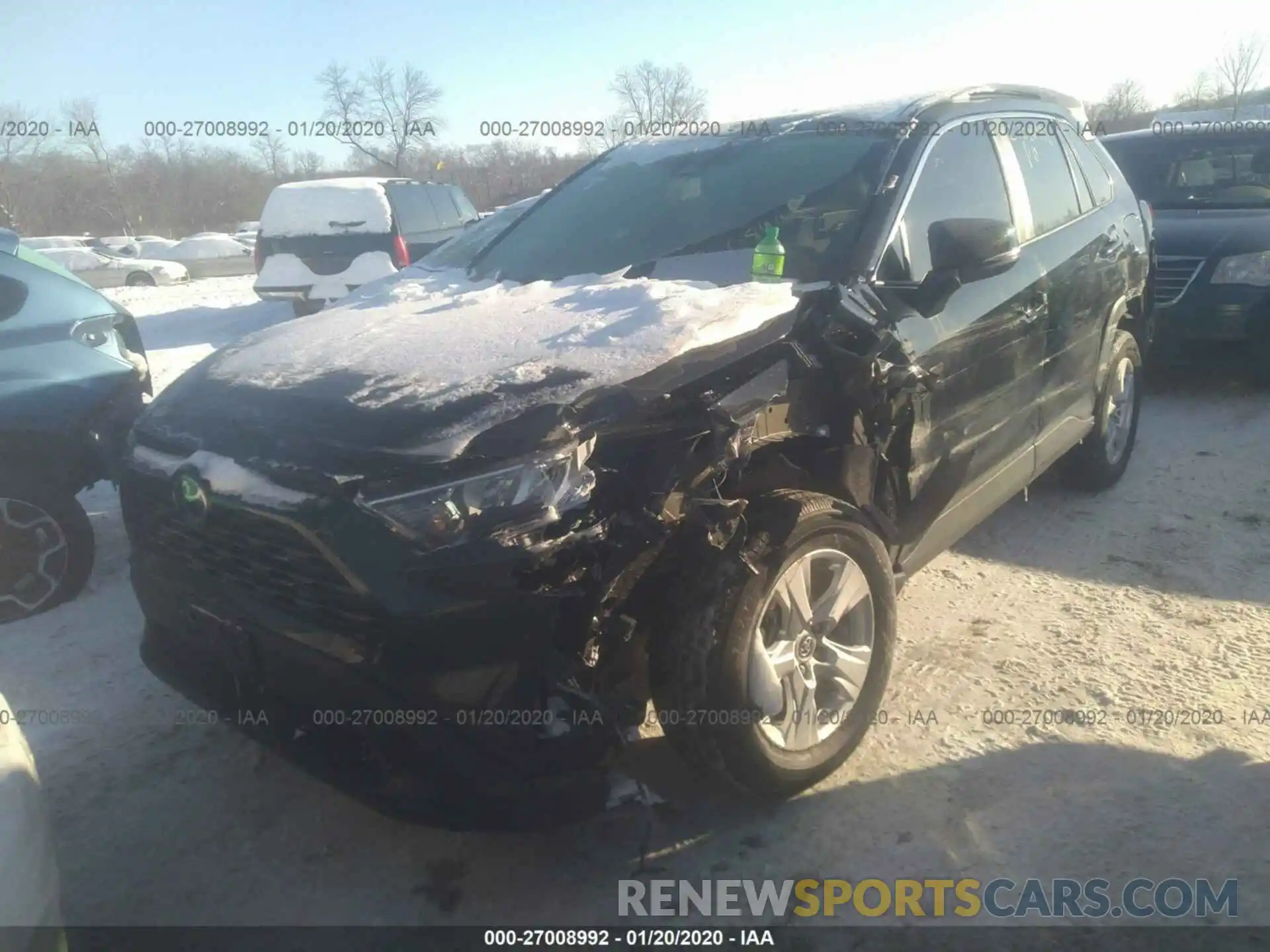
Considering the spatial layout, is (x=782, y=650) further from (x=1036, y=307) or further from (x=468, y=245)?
(x=468, y=245)

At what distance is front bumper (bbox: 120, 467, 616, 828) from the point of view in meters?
2.01

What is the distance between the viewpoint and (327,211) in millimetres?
10617

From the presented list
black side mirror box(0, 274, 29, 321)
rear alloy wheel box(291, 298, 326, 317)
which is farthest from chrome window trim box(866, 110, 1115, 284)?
rear alloy wheel box(291, 298, 326, 317)

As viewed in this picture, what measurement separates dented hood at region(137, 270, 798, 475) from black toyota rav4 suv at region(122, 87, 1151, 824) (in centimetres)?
1

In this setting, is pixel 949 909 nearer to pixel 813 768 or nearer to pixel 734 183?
pixel 813 768

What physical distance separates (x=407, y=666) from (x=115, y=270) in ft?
69.4

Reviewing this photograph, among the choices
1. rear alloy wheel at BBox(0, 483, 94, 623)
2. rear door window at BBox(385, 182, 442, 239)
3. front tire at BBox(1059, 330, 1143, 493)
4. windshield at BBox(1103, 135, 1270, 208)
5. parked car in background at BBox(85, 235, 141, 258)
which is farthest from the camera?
parked car in background at BBox(85, 235, 141, 258)

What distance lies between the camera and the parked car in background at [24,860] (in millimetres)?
1562

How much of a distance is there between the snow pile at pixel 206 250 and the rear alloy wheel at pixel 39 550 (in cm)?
1965

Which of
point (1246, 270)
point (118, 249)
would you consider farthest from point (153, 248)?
point (1246, 270)

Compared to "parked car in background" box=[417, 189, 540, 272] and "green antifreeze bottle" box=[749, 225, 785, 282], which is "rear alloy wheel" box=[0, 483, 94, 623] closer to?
"parked car in background" box=[417, 189, 540, 272]

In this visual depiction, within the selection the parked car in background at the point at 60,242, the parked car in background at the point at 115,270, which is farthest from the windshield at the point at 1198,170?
the parked car in background at the point at 60,242

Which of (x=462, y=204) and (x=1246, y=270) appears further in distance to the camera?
(x=462, y=204)

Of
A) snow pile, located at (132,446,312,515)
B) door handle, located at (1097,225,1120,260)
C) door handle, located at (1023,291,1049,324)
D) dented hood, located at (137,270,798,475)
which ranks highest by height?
dented hood, located at (137,270,798,475)
